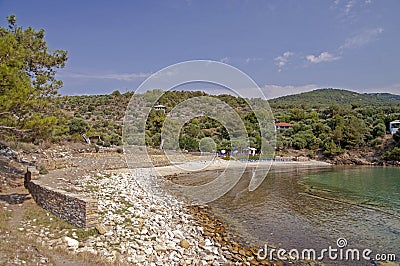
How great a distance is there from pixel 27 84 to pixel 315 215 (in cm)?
1169

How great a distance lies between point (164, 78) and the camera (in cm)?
983

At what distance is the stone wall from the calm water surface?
4.64 m

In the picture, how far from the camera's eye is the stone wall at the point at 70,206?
7.20m

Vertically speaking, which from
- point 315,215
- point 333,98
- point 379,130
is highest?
point 333,98

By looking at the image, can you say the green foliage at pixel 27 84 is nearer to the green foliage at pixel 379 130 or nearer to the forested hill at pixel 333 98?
the green foliage at pixel 379 130

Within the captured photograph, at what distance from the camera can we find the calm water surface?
9258 mm

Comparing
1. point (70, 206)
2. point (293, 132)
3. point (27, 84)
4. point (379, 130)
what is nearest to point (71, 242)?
point (70, 206)

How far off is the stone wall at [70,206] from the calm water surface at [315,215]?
4635 millimetres

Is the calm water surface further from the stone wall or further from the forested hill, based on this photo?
the forested hill

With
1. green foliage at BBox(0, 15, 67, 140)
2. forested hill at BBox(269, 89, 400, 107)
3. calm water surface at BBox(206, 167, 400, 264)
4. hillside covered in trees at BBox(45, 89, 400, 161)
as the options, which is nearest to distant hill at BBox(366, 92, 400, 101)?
forested hill at BBox(269, 89, 400, 107)

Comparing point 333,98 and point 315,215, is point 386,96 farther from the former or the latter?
point 315,215

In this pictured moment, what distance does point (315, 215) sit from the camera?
40.6 feet

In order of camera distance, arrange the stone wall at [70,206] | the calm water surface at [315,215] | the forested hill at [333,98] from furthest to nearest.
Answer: the forested hill at [333,98]
the calm water surface at [315,215]
the stone wall at [70,206]

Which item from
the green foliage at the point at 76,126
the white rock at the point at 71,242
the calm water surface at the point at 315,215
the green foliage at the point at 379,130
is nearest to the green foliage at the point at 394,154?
the green foliage at the point at 379,130
